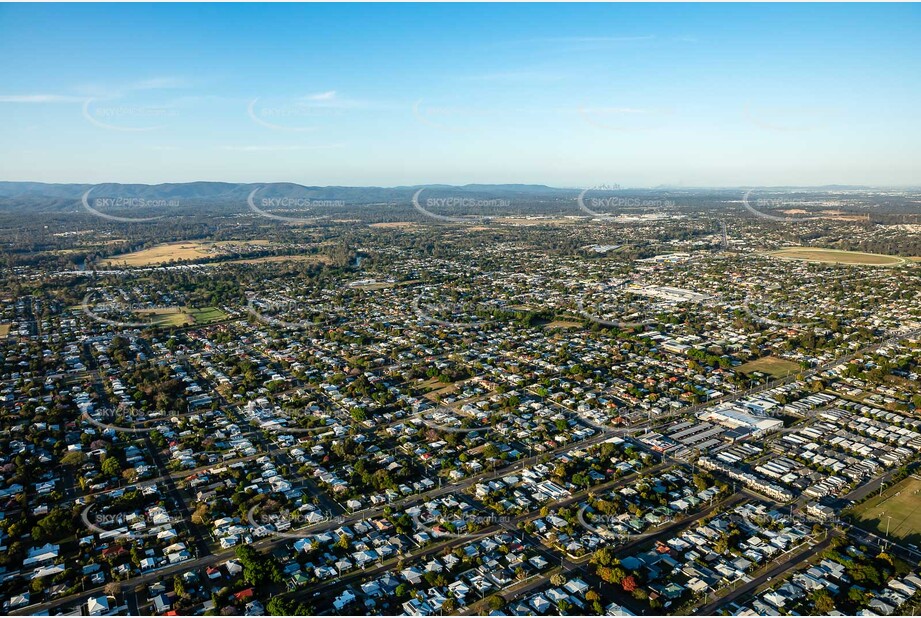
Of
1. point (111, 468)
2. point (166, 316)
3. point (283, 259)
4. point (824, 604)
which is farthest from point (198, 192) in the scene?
point (824, 604)

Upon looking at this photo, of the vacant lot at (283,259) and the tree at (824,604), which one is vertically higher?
the vacant lot at (283,259)

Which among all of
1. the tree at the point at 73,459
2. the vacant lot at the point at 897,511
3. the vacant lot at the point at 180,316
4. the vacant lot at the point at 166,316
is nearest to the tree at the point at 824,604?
the vacant lot at the point at 897,511

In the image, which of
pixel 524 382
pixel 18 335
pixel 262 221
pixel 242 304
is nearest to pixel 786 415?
pixel 524 382

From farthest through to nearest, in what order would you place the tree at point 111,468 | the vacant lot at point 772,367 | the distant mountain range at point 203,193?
the distant mountain range at point 203,193, the vacant lot at point 772,367, the tree at point 111,468

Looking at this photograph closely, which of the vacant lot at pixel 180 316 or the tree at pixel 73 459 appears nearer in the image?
the tree at pixel 73 459

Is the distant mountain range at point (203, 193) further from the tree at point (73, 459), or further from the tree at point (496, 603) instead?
the tree at point (496, 603)

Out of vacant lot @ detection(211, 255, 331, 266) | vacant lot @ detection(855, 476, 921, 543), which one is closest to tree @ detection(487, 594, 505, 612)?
vacant lot @ detection(855, 476, 921, 543)
